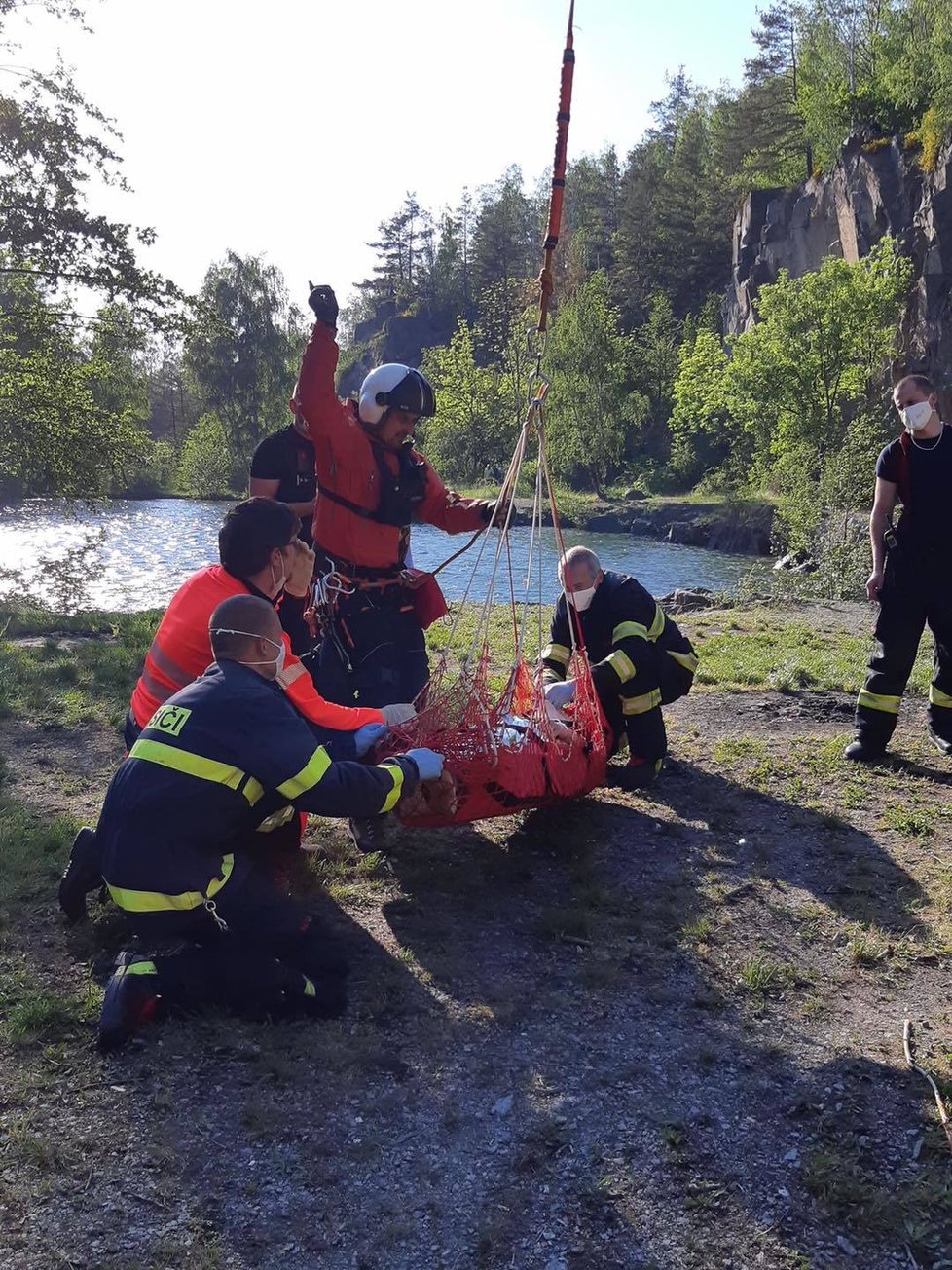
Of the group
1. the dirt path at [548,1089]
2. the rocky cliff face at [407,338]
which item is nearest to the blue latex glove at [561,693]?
the dirt path at [548,1089]

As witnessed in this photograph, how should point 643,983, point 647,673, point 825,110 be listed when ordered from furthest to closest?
point 825,110, point 647,673, point 643,983

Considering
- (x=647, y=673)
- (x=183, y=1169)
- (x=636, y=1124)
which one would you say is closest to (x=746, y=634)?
(x=647, y=673)

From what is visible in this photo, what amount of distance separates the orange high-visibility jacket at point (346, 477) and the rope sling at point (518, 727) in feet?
1.92

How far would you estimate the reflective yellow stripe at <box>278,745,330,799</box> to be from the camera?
10.4 feet

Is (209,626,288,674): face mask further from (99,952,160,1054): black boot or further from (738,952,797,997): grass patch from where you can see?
(738,952,797,997): grass patch

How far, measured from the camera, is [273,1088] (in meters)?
2.91

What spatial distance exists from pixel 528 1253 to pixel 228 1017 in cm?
134

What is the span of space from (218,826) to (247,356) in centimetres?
5077

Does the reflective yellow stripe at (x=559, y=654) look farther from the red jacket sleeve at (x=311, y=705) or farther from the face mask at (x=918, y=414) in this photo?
the face mask at (x=918, y=414)

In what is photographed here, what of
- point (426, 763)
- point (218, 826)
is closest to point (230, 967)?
point (218, 826)

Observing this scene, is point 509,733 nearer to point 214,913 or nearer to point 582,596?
point 582,596

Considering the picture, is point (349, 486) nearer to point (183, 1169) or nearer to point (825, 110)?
point (183, 1169)

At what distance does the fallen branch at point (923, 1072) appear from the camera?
2715 millimetres

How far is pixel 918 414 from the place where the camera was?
17.5 ft
